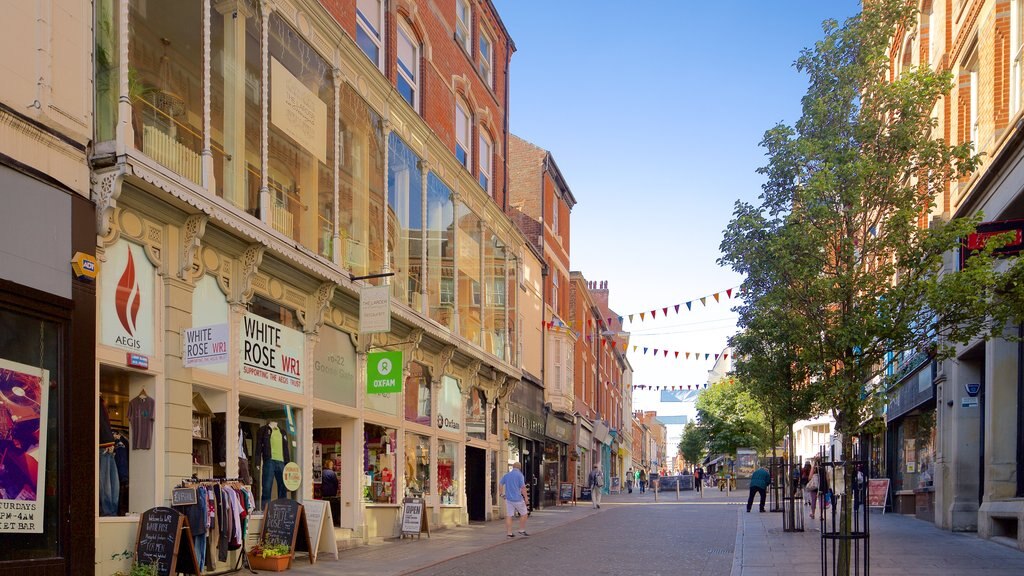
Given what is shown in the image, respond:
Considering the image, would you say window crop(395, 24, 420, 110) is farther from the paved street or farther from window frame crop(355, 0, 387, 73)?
the paved street

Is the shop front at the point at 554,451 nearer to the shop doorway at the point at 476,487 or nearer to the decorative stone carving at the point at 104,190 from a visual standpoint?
the shop doorway at the point at 476,487

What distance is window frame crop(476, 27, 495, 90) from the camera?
28.8 meters

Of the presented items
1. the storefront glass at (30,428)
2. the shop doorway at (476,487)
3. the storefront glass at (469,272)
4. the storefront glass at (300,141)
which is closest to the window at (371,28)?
the storefront glass at (300,141)

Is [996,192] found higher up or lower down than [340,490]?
higher up

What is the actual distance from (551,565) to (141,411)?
21.8 feet

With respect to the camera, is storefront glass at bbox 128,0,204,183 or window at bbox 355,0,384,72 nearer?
storefront glass at bbox 128,0,204,183

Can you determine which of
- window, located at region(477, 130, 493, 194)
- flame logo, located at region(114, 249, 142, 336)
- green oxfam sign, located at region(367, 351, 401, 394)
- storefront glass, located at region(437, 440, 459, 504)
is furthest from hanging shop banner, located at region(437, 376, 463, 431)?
flame logo, located at region(114, 249, 142, 336)

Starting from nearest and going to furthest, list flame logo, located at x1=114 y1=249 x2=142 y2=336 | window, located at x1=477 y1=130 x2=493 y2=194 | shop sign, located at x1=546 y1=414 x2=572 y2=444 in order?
flame logo, located at x1=114 y1=249 x2=142 y2=336, window, located at x1=477 y1=130 x2=493 y2=194, shop sign, located at x1=546 y1=414 x2=572 y2=444

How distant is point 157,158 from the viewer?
1201cm

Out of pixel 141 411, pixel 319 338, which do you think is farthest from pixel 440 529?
pixel 141 411

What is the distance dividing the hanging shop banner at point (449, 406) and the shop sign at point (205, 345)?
38.0 feet

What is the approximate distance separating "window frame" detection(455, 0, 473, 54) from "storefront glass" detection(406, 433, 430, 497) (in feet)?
35.3

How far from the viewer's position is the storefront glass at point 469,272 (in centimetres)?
2489

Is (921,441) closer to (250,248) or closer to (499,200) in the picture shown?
(499,200)
